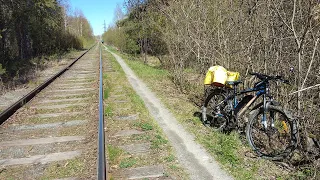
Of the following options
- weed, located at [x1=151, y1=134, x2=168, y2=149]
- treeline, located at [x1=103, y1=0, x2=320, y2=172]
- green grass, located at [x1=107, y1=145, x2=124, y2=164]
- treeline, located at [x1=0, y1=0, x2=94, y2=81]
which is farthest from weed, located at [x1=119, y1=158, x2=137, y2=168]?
treeline, located at [x1=0, y1=0, x2=94, y2=81]

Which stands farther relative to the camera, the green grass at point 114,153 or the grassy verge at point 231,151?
the green grass at point 114,153

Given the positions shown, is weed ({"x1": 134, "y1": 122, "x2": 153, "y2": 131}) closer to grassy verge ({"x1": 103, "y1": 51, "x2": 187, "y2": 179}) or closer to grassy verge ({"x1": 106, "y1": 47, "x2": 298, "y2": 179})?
grassy verge ({"x1": 103, "y1": 51, "x2": 187, "y2": 179})

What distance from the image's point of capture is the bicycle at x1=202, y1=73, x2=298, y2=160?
425cm

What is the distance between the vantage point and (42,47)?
28.6 metres

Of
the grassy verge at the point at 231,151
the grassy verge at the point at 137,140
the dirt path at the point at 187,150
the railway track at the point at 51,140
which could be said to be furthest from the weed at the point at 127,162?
the grassy verge at the point at 231,151

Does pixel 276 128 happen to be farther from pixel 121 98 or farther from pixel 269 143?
pixel 121 98

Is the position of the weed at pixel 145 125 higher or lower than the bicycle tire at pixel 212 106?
lower

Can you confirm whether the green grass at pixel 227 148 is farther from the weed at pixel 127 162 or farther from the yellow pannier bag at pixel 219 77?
the yellow pannier bag at pixel 219 77

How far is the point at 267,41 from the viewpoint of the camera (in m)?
5.67

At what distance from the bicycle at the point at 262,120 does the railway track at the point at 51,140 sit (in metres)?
2.64

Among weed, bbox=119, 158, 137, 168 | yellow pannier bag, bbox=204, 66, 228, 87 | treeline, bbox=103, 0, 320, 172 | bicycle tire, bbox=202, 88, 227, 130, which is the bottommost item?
weed, bbox=119, 158, 137, 168

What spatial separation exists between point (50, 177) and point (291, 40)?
5.06 metres

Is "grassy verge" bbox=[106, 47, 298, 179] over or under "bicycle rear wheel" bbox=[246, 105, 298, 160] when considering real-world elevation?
under

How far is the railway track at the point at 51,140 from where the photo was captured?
13.4 feet
